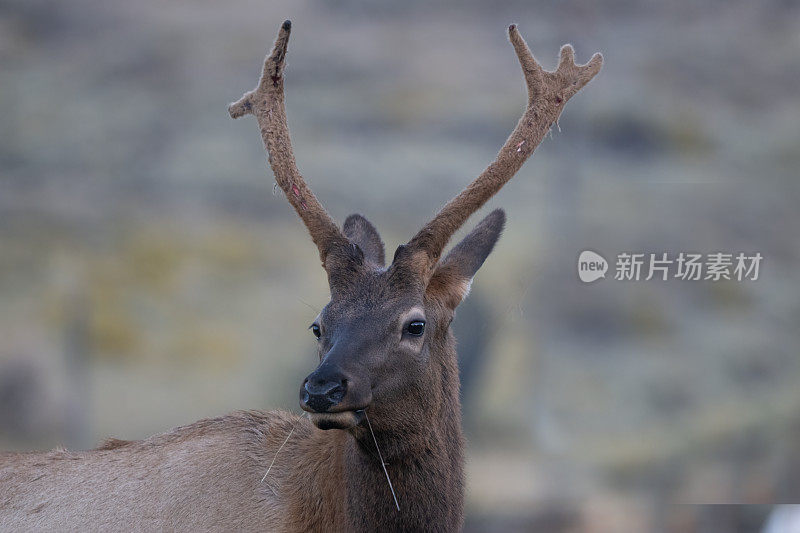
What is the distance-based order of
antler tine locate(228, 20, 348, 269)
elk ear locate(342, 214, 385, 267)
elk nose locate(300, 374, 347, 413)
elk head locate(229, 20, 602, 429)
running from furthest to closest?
elk ear locate(342, 214, 385, 267)
antler tine locate(228, 20, 348, 269)
elk head locate(229, 20, 602, 429)
elk nose locate(300, 374, 347, 413)

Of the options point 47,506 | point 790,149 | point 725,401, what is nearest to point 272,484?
point 47,506

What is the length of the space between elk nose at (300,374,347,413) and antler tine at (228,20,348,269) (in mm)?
757

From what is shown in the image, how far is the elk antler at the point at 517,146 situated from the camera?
3223 millimetres

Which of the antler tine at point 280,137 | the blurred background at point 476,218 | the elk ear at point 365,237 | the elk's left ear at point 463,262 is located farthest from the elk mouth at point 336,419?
the blurred background at point 476,218

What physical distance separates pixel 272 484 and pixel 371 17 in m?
4.37

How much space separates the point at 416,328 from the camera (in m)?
3.03

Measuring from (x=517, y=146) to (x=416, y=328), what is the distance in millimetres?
931

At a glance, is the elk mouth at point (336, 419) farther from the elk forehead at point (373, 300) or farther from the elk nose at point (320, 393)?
the elk forehead at point (373, 300)

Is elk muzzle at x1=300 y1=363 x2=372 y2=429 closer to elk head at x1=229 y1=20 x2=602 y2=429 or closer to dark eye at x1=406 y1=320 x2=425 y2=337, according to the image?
elk head at x1=229 y1=20 x2=602 y2=429

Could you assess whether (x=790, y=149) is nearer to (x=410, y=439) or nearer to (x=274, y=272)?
(x=274, y=272)

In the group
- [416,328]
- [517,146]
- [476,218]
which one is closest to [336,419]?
[416,328]

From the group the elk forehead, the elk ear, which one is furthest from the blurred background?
the elk forehead

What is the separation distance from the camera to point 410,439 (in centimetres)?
302

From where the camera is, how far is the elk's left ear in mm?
3277
